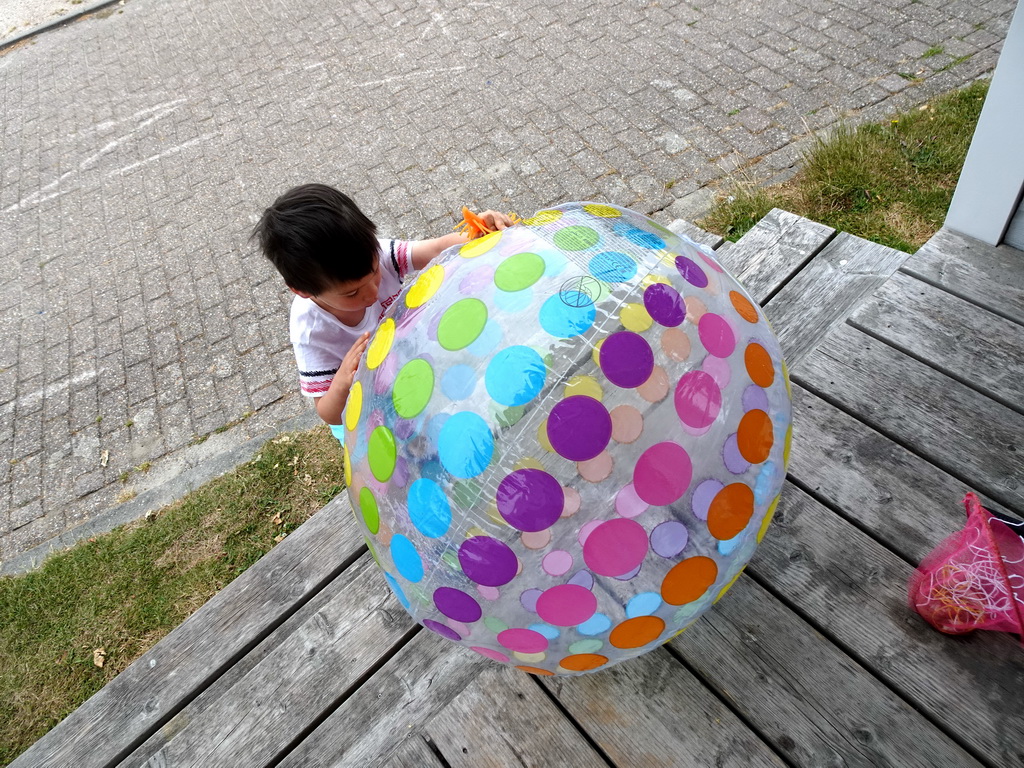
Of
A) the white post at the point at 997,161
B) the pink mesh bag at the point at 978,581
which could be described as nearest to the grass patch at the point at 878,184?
the white post at the point at 997,161

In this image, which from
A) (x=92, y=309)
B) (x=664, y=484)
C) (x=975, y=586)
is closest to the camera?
(x=664, y=484)

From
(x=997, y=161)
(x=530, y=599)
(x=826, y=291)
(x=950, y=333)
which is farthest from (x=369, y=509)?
(x=997, y=161)

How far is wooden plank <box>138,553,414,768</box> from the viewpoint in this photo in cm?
190

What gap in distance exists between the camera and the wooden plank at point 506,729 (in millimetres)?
1765

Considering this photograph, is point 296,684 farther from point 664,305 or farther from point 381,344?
point 664,305

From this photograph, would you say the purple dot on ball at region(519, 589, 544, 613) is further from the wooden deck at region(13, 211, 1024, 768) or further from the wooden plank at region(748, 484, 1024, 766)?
the wooden plank at region(748, 484, 1024, 766)

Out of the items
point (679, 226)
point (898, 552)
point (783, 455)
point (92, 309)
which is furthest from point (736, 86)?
point (92, 309)

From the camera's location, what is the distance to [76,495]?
3.71 m

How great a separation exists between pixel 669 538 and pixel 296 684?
1253 mm

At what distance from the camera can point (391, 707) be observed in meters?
1.90

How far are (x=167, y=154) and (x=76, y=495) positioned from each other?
10.1ft

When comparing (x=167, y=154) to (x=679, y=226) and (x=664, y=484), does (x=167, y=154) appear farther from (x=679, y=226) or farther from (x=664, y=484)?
(x=664, y=484)

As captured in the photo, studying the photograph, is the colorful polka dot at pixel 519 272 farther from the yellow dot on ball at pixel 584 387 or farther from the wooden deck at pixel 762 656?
the wooden deck at pixel 762 656

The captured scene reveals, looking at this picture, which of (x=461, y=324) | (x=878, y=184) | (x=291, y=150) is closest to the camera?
(x=461, y=324)
